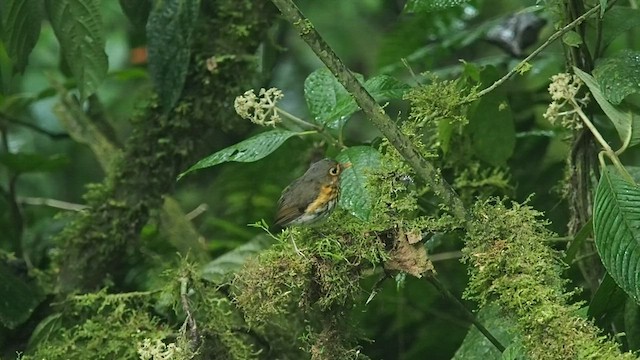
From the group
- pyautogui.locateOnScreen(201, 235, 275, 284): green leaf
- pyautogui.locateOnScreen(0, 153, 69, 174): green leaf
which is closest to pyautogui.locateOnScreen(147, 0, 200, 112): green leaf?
pyautogui.locateOnScreen(201, 235, 275, 284): green leaf

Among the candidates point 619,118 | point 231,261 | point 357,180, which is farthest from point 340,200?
point 231,261

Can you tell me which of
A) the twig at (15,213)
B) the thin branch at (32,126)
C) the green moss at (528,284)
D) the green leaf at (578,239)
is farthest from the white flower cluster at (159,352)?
the thin branch at (32,126)

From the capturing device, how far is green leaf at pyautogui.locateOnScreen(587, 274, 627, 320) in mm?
1198

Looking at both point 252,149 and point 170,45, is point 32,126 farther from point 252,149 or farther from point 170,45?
point 252,149

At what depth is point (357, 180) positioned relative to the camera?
1220 millimetres

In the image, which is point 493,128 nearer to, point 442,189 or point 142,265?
point 442,189

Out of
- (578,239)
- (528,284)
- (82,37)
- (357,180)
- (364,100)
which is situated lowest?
(578,239)

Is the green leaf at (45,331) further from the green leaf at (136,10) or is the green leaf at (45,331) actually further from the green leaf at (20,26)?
the green leaf at (136,10)

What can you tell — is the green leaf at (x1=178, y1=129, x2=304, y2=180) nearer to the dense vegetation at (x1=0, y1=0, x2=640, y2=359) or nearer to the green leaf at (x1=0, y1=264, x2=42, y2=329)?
the dense vegetation at (x1=0, y1=0, x2=640, y2=359)

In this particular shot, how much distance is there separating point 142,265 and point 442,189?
86cm

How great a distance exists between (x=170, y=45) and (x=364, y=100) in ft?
2.28

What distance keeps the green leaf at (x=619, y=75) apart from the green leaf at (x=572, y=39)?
0.05m

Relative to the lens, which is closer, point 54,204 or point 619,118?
point 619,118

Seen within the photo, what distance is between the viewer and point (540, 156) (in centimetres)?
192
